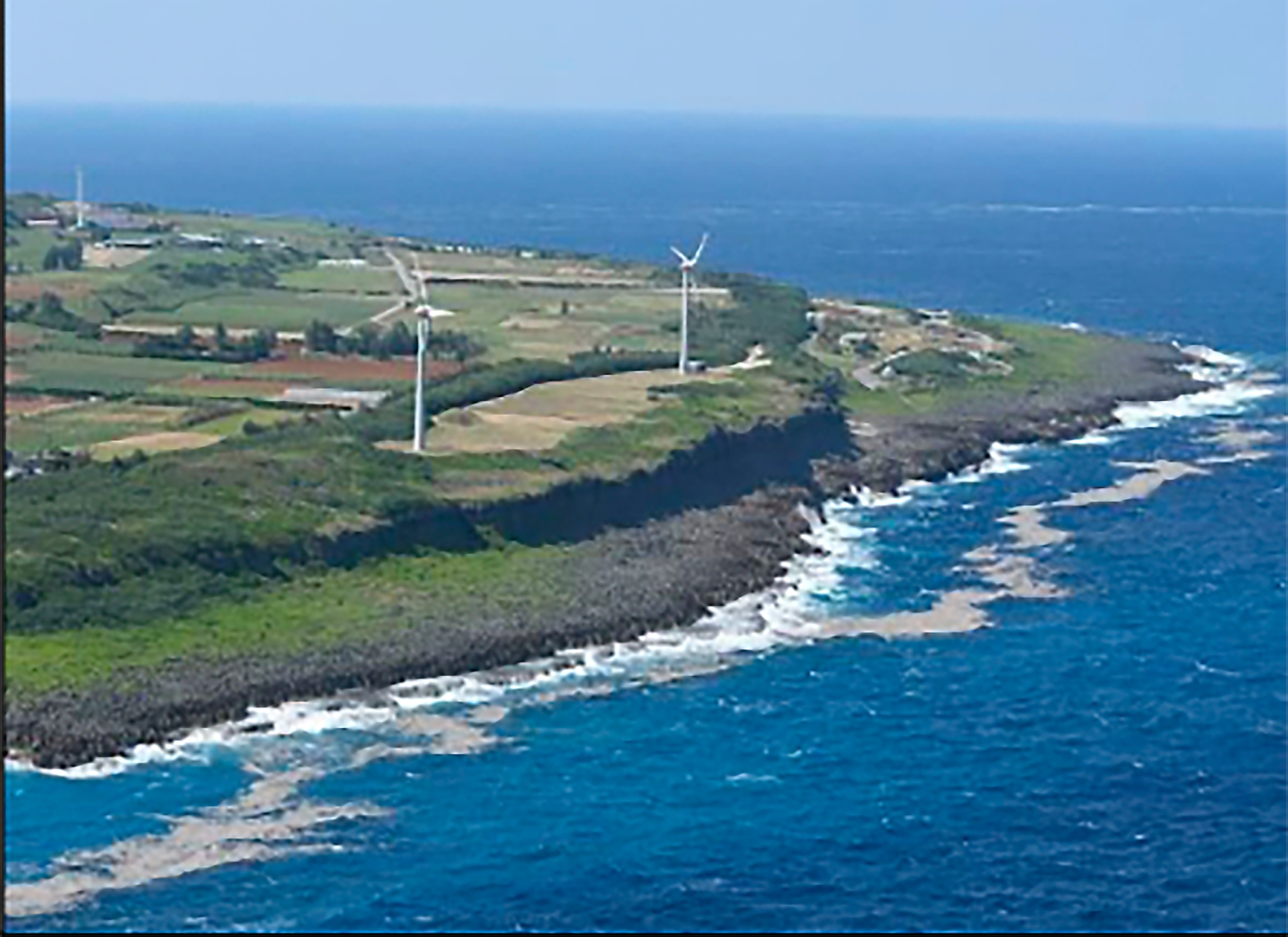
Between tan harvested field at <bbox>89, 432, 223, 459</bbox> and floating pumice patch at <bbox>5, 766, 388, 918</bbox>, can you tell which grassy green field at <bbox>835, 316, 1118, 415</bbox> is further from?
floating pumice patch at <bbox>5, 766, 388, 918</bbox>

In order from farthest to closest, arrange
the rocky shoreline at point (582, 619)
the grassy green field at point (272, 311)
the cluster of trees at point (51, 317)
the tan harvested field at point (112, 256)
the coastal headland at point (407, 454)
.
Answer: the tan harvested field at point (112, 256) < the grassy green field at point (272, 311) < the cluster of trees at point (51, 317) < the coastal headland at point (407, 454) < the rocky shoreline at point (582, 619)

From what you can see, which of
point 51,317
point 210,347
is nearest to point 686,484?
point 210,347

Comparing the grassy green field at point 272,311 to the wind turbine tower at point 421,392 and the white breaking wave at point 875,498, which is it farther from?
the white breaking wave at point 875,498

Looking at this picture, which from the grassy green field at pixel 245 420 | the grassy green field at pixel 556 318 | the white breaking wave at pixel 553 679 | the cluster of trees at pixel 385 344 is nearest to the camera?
the white breaking wave at pixel 553 679

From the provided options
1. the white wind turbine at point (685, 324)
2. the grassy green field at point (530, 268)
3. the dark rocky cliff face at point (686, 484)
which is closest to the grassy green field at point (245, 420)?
the dark rocky cliff face at point (686, 484)

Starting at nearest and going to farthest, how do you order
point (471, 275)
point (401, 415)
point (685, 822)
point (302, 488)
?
point (685, 822) → point (302, 488) → point (401, 415) → point (471, 275)

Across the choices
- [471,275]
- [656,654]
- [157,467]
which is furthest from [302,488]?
[471,275]

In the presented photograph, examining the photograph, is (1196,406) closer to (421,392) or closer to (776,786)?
(421,392)

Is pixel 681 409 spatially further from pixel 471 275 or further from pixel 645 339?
pixel 471 275
